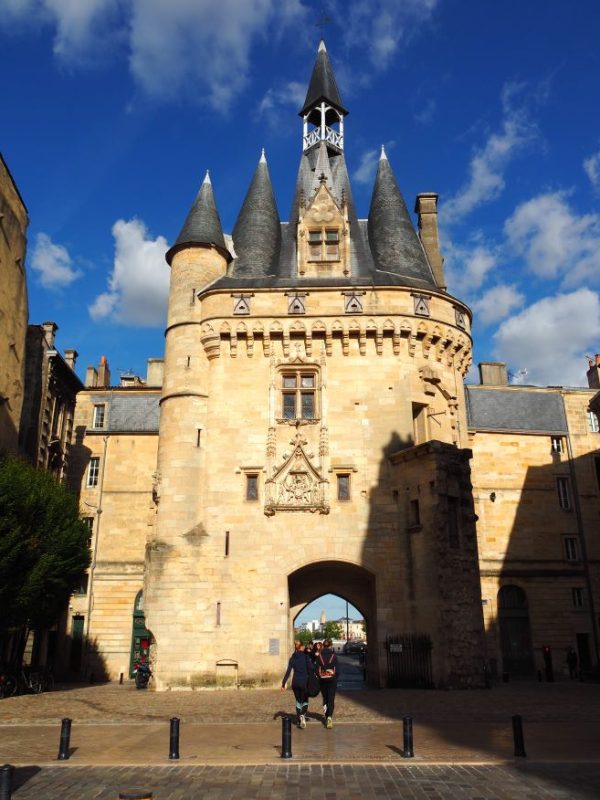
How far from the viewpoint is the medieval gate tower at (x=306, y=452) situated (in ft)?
67.3

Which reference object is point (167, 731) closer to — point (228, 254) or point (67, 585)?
point (67, 585)

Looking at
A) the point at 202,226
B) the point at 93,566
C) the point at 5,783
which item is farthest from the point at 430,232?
the point at 5,783

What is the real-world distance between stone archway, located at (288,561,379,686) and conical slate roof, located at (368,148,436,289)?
1063 cm

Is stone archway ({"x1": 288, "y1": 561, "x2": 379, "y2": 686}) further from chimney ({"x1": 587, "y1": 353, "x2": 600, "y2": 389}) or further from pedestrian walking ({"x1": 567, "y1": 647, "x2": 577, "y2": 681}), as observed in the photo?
chimney ({"x1": 587, "y1": 353, "x2": 600, "y2": 389})

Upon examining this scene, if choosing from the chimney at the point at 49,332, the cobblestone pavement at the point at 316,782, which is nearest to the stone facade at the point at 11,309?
the chimney at the point at 49,332

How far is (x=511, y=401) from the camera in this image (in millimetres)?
32594

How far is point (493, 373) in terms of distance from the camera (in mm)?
35469

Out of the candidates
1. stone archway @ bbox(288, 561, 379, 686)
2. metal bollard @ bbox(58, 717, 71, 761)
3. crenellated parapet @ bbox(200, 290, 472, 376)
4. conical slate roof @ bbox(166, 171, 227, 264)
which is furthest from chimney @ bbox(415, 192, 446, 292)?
metal bollard @ bbox(58, 717, 71, 761)

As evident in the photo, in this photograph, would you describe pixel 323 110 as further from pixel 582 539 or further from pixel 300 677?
pixel 300 677

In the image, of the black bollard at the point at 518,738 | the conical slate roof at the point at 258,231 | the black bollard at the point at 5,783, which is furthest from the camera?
the conical slate roof at the point at 258,231

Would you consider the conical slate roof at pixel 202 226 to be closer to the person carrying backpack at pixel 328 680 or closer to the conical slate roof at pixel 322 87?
the conical slate roof at pixel 322 87

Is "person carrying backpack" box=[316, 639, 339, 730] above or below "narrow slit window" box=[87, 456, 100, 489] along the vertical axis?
below

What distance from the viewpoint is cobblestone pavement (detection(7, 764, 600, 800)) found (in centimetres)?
757

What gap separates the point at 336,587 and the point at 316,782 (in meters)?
15.7
